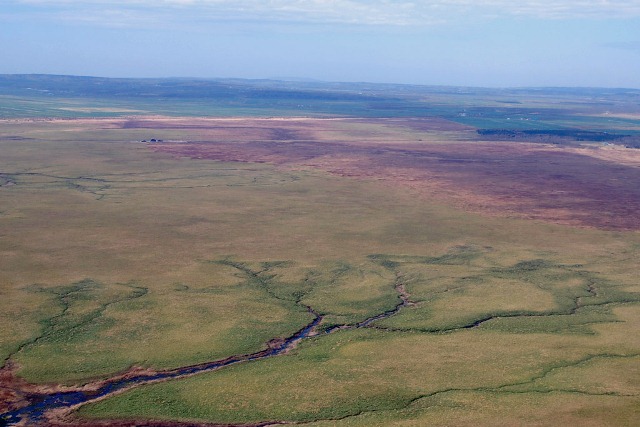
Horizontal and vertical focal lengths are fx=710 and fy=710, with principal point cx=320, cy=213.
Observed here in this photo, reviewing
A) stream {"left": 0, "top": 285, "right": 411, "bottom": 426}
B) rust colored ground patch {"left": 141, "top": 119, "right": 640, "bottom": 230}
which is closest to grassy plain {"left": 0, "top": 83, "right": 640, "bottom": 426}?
stream {"left": 0, "top": 285, "right": 411, "bottom": 426}

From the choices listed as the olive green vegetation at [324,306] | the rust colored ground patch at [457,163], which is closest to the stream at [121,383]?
the olive green vegetation at [324,306]

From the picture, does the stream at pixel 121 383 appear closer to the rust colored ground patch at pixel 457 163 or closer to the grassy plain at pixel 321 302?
the grassy plain at pixel 321 302

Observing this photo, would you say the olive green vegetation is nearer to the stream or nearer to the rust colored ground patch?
the stream

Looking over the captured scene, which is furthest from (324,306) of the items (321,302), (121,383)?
(121,383)

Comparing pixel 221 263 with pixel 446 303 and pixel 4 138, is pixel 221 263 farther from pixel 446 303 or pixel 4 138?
pixel 4 138

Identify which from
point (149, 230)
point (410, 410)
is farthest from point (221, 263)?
point (410, 410)

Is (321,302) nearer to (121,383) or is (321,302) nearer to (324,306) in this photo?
(324,306)

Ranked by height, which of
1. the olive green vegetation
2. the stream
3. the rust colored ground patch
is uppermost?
the rust colored ground patch
